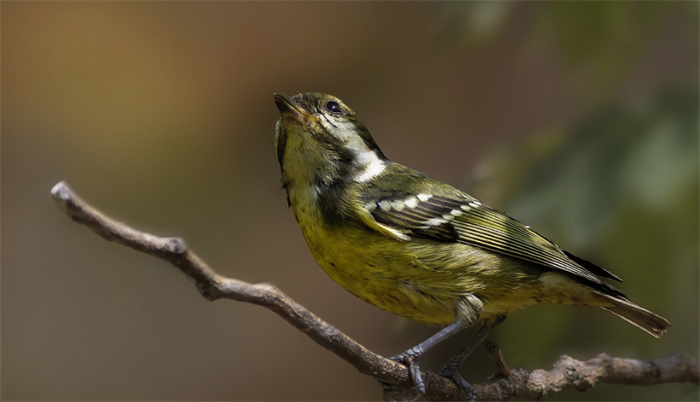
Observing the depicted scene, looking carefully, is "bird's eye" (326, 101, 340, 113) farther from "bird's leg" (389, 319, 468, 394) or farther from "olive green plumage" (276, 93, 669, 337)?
"bird's leg" (389, 319, 468, 394)

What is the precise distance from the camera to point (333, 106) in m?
2.03

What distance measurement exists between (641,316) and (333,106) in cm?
111

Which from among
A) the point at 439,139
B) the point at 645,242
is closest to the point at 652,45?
the point at 645,242

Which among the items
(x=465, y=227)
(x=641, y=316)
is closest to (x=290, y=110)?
(x=465, y=227)

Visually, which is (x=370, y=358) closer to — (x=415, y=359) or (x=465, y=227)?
(x=415, y=359)

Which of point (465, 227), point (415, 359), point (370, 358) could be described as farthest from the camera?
point (465, 227)

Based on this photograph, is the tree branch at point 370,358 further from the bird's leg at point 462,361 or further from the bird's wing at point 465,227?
the bird's wing at point 465,227

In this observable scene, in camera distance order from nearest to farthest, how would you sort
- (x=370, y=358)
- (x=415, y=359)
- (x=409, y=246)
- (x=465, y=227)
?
(x=370, y=358), (x=415, y=359), (x=409, y=246), (x=465, y=227)

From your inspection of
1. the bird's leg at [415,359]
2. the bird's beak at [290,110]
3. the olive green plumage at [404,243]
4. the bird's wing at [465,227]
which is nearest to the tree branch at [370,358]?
→ the bird's leg at [415,359]

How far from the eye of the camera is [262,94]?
4047mm

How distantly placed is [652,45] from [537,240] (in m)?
1.13

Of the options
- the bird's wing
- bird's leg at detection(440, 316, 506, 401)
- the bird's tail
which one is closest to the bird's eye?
the bird's wing

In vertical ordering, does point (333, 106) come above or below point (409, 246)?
above

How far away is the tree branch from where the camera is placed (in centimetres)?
104
